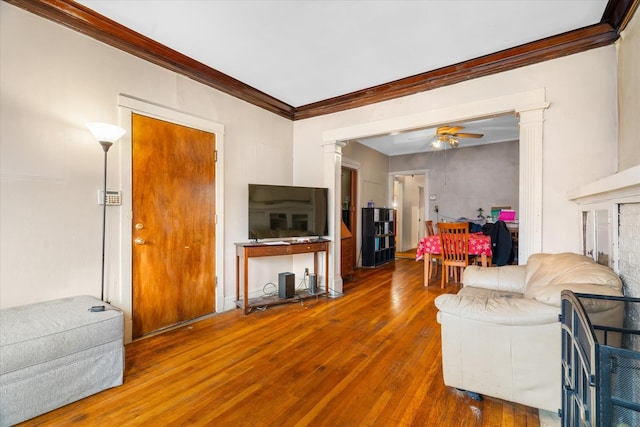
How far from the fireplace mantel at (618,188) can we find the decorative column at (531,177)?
472 millimetres

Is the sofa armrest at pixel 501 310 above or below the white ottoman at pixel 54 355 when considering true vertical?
above

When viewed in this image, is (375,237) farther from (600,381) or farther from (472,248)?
(600,381)

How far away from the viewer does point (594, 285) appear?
1.46 metres

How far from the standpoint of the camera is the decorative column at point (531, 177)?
2627 mm

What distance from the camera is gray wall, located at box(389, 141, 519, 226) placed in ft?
20.1

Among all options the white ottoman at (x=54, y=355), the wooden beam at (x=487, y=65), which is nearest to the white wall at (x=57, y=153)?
the white ottoman at (x=54, y=355)

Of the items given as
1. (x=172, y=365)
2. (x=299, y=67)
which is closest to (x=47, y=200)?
(x=172, y=365)

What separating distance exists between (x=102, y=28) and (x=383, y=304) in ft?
12.8

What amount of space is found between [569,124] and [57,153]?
4227 mm

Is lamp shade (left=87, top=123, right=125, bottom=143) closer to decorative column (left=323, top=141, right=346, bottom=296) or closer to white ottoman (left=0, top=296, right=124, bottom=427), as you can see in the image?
white ottoman (left=0, top=296, right=124, bottom=427)

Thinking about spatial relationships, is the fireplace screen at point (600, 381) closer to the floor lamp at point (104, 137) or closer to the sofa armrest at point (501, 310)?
the sofa armrest at point (501, 310)

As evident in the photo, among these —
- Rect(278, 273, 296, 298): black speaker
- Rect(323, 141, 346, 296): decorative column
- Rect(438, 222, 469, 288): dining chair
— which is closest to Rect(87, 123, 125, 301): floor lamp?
Rect(278, 273, 296, 298): black speaker

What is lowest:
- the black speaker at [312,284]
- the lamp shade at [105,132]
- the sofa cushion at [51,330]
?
the black speaker at [312,284]

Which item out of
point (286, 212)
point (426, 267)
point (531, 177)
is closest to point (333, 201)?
point (286, 212)
